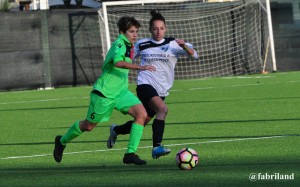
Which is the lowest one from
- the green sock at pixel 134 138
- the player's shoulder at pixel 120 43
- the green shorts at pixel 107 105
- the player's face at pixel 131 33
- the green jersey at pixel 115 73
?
the green sock at pixel 134 138

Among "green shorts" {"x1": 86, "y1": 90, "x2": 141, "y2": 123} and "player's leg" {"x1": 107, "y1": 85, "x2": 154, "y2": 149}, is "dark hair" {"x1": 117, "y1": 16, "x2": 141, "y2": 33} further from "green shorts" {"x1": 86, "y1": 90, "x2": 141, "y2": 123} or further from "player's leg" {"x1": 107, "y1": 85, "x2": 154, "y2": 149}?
"player's leg" {"x1": 107, "y1": 85, "x2": 154, "y2": 149}

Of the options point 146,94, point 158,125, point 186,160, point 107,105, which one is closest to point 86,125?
point 107,105

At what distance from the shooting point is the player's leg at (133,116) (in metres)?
9.60

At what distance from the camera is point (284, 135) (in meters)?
12.0

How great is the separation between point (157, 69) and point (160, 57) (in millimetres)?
158

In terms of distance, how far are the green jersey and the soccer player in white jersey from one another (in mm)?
692

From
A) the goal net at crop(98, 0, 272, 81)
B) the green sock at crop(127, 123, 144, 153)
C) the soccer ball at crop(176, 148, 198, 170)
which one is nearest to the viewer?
the soccer ball at crop(176, 148, 198, 170)

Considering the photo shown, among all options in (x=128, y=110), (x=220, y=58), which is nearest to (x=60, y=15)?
(x=220, y=58)

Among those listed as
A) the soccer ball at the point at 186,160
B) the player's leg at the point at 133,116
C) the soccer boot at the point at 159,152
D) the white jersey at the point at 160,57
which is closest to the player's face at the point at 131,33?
the player's leg at the point at 133,116

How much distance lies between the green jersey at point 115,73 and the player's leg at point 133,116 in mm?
108

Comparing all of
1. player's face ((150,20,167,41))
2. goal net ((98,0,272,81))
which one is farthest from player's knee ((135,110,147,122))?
goal net ((98,0,272,81))

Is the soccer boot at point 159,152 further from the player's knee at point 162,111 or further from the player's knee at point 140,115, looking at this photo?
the player's knee at point 162,111

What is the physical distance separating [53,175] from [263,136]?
13.1 ft

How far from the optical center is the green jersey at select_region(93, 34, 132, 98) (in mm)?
9961
